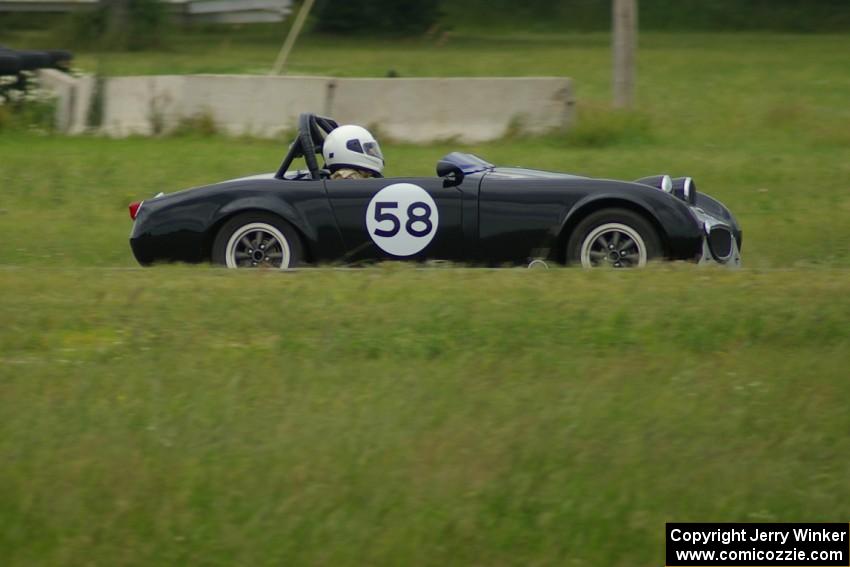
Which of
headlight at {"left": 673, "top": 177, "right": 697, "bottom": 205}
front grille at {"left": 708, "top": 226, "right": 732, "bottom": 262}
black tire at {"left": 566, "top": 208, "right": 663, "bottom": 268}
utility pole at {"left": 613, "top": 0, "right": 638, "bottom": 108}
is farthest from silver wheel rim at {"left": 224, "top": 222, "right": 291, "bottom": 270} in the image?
utility pole at {"left": 613, "top": 0, "right": 638, "bottom": 108}

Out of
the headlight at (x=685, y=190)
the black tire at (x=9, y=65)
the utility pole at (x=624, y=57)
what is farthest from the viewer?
the black tire at (x=9, y=65)

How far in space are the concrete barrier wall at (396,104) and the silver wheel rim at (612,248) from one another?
8.18m

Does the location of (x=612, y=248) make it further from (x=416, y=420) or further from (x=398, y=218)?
(x=416, y=420)

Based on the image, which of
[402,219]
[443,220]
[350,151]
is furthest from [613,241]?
[350,151]

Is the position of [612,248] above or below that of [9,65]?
below

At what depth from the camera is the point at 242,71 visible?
25.2 m

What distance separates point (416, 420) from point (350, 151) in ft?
12.8

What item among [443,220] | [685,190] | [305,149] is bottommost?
[443,220]

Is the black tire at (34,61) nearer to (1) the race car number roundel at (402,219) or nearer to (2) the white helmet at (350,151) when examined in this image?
(2) the white helmet at (350,151)

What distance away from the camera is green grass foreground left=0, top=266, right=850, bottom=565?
5461 millimetres

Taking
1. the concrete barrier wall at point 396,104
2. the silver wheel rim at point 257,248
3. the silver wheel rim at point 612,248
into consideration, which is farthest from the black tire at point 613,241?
the concrete barrier wall at point 396,104

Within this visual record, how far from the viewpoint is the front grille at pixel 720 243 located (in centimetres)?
927

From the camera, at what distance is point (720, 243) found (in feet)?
30.6

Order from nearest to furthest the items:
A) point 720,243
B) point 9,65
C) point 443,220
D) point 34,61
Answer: point 443,220 < point 720,243 < point 9,65 < point 34,61
